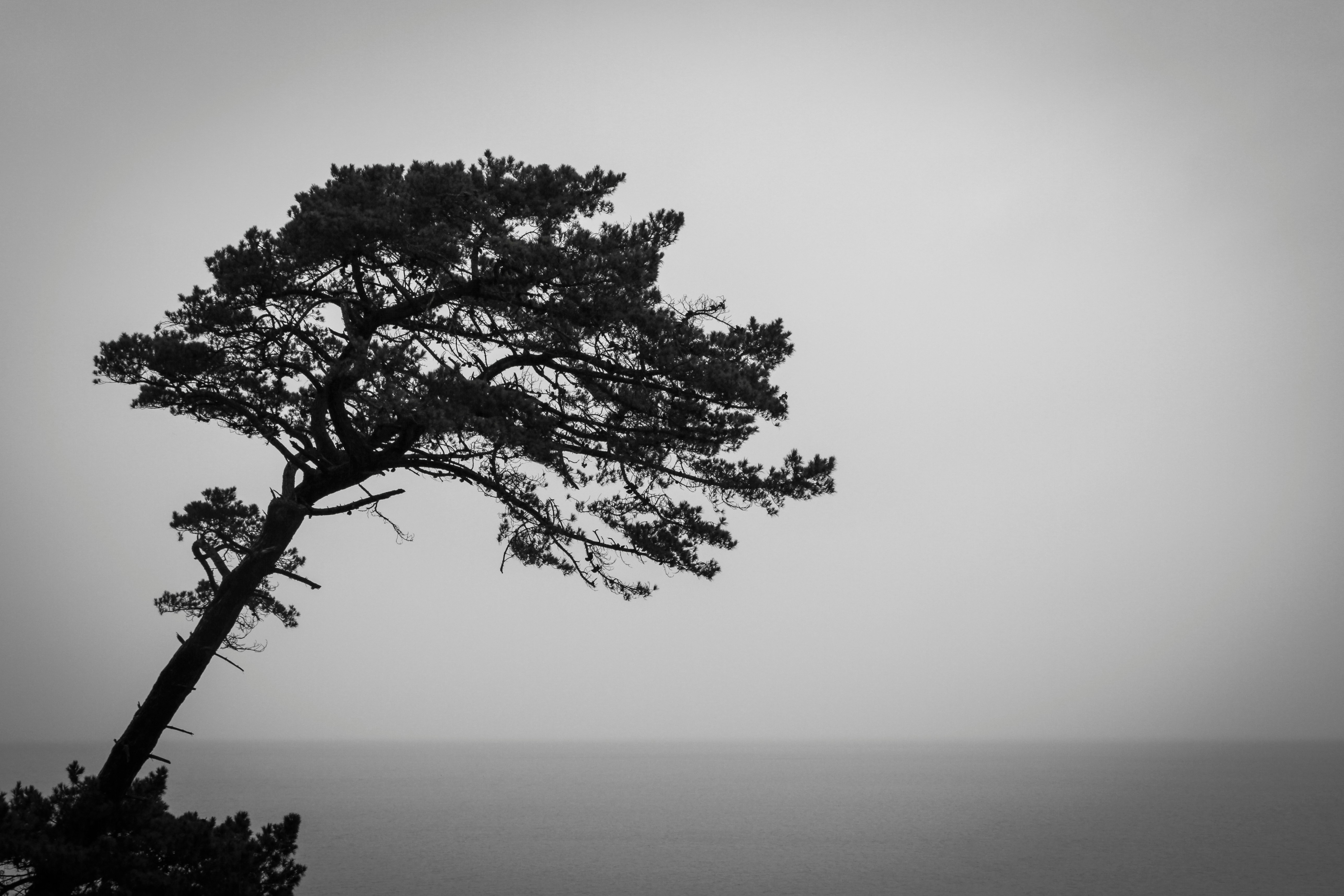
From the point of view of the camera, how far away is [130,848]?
7.54m

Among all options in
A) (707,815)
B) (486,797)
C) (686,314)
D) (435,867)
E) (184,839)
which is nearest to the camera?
(184,839)

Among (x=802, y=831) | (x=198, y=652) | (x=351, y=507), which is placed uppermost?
(x=351, y=507)

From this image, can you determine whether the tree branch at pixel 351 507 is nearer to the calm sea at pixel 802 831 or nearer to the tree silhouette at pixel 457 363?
the tree silhouette at pixel 457 363

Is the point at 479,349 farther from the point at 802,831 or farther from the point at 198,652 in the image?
the point at 802,831

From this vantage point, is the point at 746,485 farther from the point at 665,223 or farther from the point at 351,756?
the point at 351,756

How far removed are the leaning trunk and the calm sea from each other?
20.9 m

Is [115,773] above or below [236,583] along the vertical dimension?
below

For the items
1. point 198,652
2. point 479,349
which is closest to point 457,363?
point 479,349

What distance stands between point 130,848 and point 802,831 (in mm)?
42700

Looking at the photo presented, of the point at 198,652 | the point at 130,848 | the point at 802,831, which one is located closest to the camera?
the point at 130,848

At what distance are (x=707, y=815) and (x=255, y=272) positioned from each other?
52183 mm

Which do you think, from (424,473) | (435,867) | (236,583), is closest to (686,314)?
(424,473)

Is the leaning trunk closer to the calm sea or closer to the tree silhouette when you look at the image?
the tree silhouette

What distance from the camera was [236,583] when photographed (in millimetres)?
9078
